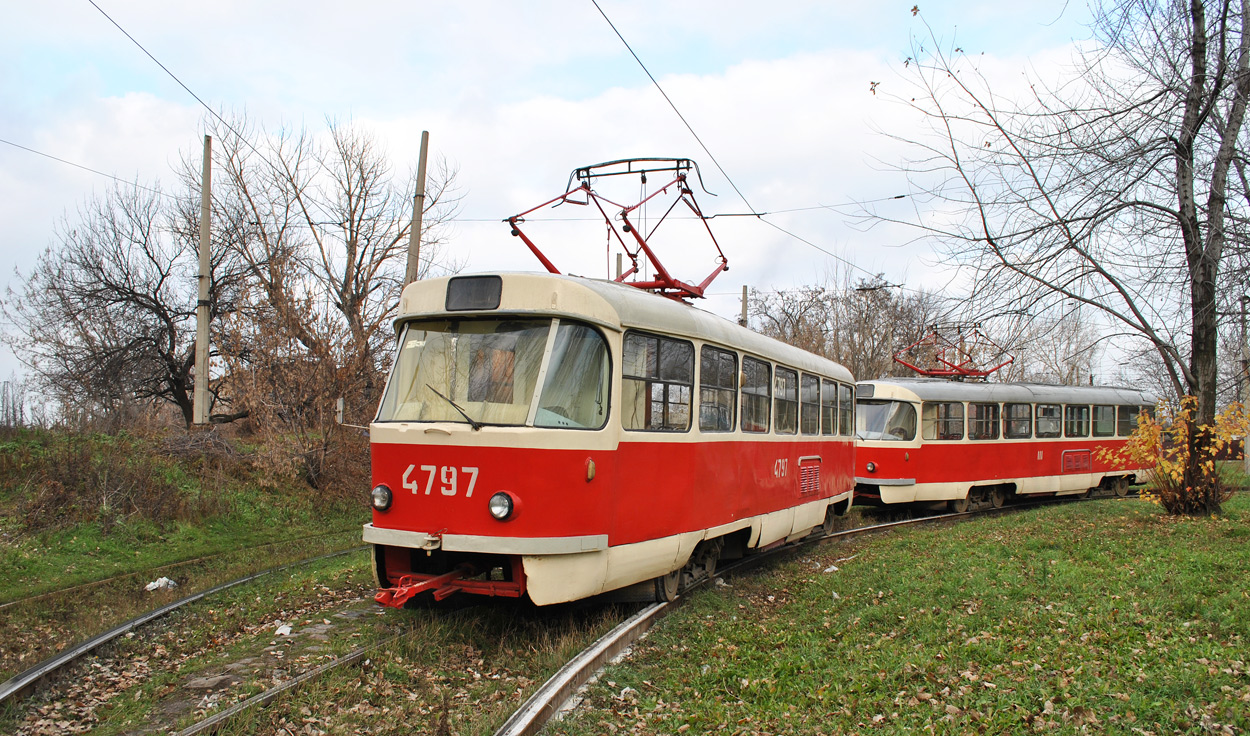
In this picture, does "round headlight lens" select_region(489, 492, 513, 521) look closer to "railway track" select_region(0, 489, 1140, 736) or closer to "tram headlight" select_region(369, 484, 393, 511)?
"tram headlight" select_region(369, 484, 393, 511)

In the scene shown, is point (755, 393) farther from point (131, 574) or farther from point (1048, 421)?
point (1048, 421)

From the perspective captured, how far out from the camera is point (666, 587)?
7.74 metres

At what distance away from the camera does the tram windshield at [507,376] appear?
20.6 feet

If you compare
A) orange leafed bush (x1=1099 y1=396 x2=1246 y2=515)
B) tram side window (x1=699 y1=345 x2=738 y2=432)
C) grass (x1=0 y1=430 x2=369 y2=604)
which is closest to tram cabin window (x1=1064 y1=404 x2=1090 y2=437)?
orange leafed bush (x1=1099 y1=396 x2=1246 y2=515)

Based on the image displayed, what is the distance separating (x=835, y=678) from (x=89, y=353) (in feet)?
67.7

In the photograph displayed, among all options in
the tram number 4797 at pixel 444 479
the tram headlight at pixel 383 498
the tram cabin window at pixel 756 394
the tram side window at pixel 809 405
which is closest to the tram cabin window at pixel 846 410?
the tram side window at pixel 809 405

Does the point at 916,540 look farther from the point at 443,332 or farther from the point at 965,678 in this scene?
the point at 443,332

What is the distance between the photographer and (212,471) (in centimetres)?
1484

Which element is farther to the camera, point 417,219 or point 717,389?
point 417,219

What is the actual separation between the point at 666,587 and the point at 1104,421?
1604cm

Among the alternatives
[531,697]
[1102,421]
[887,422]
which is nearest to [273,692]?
[531,697]

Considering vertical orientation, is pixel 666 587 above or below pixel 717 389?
below

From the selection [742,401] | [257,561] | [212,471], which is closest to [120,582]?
[257,561]

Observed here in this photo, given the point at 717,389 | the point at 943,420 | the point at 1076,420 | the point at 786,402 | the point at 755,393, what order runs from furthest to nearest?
1. the point at 1076,420
2. the point at 943,420
3. the point at 786,402
4. the point at 755,393
5. the point at 717,389
